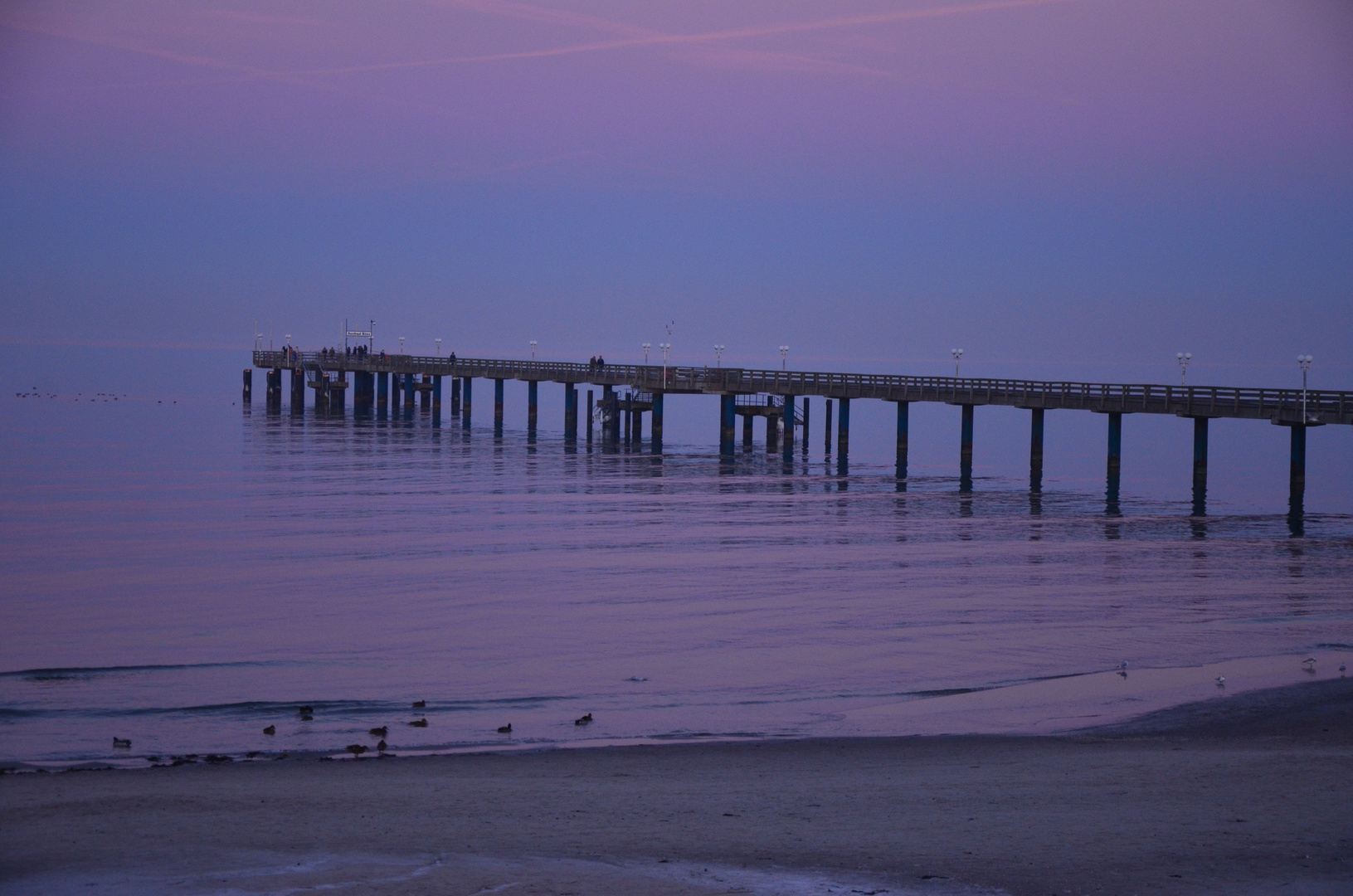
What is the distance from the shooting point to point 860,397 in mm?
58406

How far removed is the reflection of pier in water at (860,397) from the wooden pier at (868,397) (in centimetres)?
7

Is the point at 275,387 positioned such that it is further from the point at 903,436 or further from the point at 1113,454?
the point at 1113,454

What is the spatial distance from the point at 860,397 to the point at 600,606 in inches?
1453

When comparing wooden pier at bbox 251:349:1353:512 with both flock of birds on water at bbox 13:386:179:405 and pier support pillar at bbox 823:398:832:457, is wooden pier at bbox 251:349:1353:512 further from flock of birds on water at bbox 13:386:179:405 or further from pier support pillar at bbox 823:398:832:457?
flock of birds on water at bbox 13:386:179:405

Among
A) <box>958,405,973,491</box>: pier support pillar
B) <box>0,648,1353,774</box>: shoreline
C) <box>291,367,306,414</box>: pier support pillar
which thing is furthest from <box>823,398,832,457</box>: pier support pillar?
<box>0,648,1353,774</box>: shoreline

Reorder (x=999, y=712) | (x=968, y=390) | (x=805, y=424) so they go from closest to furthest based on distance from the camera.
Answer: (x=999, y=712), (x=968, y=390), (x=805, y=424)

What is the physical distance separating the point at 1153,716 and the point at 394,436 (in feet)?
193

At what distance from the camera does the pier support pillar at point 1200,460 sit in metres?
45.0

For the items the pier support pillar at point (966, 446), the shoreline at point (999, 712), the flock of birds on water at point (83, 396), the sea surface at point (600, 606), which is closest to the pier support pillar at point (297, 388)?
the flock of birds on water at point (83, 396)

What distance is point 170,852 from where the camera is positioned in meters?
9.40

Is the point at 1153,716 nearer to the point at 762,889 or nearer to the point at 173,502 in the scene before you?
the point at 762,889

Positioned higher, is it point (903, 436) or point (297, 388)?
point (297, 388)

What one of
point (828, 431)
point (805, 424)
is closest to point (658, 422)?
A: point (805, 424)

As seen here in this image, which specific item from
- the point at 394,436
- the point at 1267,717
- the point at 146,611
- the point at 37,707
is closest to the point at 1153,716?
the point at 1267,717
